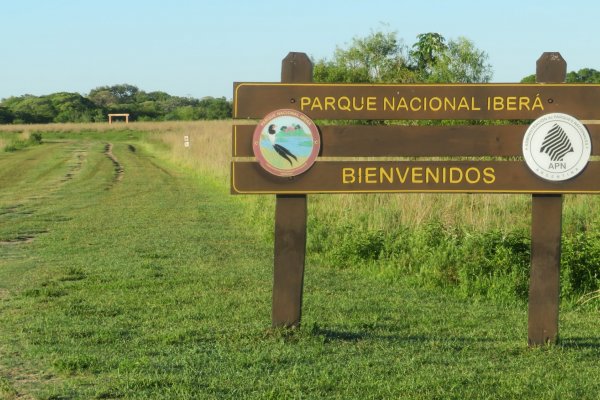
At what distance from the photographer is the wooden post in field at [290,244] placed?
22.2ft

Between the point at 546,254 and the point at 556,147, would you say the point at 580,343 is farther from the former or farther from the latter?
the point at 556,147

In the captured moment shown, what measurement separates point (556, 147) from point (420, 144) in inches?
37.0

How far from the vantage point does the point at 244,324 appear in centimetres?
745

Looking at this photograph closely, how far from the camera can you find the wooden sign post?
6.65 meters

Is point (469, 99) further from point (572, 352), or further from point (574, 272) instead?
point (574, 272)

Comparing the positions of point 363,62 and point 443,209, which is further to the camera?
point 363,62

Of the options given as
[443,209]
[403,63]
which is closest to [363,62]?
[403,63]

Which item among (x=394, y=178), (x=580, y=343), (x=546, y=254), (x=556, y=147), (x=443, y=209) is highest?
(x=556, y=147)

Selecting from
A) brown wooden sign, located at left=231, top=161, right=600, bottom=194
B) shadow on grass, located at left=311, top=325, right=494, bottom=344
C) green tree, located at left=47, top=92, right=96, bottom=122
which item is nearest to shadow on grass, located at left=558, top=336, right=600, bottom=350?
shadow on grass, located at left=311, top=325, right=494, bottom=344

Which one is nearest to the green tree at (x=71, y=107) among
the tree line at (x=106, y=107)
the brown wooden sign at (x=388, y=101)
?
the tree line at (x=106, y=107)

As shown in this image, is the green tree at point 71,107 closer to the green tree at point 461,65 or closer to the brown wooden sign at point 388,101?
Result: the green tree at point 461,65

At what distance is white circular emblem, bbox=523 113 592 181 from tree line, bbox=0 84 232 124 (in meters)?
78.7

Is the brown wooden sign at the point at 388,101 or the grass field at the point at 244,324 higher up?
the brown wooden sign at the point at 388,101

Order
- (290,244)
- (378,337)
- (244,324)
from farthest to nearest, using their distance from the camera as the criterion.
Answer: (244,324), (378,337), (290,244)
